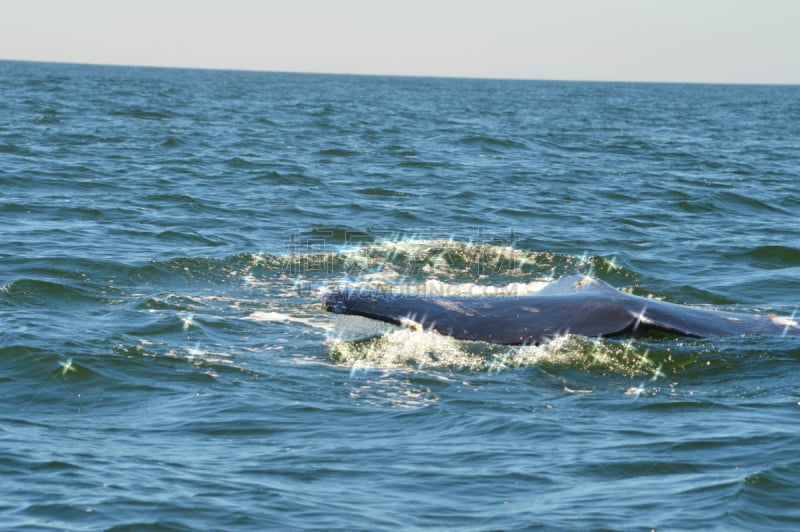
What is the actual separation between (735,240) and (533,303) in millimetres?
9334

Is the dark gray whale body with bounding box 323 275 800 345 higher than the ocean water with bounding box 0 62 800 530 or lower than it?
higher

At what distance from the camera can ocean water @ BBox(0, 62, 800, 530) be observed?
6.70m

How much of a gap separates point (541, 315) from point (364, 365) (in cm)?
168

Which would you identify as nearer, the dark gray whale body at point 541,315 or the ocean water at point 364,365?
the ocean water at point 364,365

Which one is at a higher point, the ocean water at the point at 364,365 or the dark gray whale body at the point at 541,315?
the dark gray whale body at the point at 541,315

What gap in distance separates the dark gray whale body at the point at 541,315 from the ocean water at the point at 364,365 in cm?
15

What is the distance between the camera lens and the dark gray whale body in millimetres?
9676

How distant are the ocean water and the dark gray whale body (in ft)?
0.48

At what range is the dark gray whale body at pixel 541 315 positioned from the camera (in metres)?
9.68

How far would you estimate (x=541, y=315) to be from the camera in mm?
9930

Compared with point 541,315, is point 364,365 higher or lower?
lower

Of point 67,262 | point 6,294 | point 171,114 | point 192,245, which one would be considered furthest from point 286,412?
point 171,114

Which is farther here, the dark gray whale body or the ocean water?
the dark gray whale body

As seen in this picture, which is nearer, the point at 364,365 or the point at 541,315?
the point at 364,365
